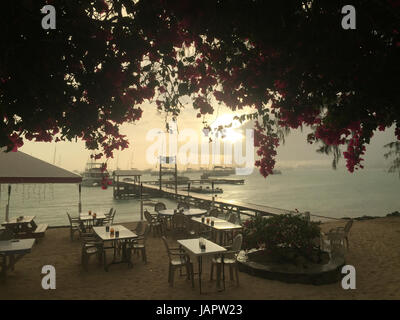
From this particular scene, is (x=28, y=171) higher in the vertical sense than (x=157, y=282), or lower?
higher

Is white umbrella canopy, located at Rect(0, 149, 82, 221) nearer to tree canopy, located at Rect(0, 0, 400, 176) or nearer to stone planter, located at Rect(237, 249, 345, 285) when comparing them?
tree canopy, located at Rect(0, 0, 400, 176)

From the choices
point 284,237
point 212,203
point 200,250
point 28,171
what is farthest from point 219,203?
point 200,250

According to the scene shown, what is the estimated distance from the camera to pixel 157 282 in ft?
21.1

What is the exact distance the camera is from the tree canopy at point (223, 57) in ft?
8.37

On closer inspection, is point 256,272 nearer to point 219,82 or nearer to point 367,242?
point 219,82

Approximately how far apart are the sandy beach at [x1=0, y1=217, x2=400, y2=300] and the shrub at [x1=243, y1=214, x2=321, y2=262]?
71 cm

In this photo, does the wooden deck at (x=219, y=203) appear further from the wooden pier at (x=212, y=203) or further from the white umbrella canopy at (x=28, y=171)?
the white umbrella canopy at (x=28, y=171)

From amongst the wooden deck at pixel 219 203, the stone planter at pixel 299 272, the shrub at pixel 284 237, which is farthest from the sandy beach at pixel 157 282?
the wooden deck at pixel 219 203

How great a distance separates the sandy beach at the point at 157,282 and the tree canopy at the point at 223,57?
10.9ft

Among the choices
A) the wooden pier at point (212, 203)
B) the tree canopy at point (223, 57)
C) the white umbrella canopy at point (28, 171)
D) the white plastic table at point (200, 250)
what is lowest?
the wooden pier at point (212, 203)

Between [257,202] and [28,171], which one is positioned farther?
[257,202]

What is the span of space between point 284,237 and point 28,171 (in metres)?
5.99

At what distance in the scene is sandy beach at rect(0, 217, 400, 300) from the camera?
5.70 m

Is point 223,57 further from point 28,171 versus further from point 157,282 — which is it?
point 28,171
